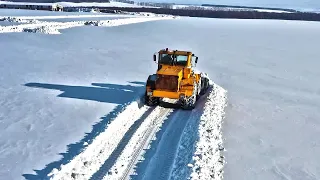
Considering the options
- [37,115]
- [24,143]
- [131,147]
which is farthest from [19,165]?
[37,115]

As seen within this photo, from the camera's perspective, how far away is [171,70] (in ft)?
48.4

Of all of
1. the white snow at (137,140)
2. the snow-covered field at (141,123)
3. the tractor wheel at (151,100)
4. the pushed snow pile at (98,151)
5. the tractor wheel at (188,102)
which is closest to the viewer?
the pushed snow pile at (98,151)

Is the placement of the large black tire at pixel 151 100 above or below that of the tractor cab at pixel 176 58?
below

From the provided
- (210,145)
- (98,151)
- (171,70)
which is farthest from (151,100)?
(98,151)

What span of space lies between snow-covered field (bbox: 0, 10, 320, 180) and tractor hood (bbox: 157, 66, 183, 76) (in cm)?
139

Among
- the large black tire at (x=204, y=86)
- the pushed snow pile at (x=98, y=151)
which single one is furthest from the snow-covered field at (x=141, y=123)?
the large black tire at (x=204, y=86)

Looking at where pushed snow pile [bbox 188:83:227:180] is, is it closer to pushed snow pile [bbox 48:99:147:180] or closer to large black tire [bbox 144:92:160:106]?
large black tire [bbox 144:92:160:106]

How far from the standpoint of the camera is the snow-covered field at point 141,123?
9656mm

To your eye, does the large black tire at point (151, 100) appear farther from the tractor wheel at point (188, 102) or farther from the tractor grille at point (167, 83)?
the tractor wheel at point (188, 102)

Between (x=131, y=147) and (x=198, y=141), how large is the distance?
1885mm

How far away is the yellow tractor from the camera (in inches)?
→ 563

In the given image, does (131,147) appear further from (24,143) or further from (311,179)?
(311,179)

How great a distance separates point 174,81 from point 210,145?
3898mm

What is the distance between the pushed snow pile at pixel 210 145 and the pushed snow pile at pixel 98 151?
222 centimetres
